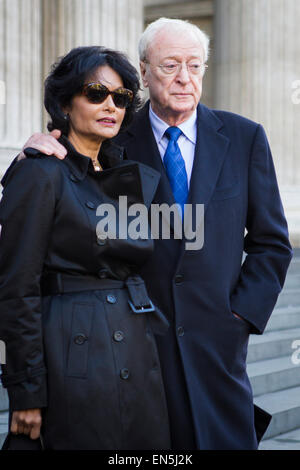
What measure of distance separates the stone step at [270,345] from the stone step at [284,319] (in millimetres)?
135

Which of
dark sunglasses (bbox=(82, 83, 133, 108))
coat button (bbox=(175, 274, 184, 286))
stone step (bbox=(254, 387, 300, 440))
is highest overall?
dark sunglasses (bbox=(82, 83, 133, 108))

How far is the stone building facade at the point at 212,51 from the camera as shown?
7660 millimetres

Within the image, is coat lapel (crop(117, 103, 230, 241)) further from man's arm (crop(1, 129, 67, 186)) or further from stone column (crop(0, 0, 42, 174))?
stone column (crop(0, 0, 42, 174))

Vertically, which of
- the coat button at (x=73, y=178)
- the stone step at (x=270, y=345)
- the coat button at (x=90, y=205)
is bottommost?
the stone step at (x=270, y=345)

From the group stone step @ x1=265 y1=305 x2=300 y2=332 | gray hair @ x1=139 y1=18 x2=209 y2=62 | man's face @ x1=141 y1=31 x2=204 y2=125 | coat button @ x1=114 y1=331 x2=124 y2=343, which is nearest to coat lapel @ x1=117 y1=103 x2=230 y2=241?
man's face @ x1=141 y1=31 x2=204 y2=125

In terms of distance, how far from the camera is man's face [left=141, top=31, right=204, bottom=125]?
9.23 ft

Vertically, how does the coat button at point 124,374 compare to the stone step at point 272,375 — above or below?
above

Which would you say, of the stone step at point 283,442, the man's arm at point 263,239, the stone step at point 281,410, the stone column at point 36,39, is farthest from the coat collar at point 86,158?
the stone column at point 36,39

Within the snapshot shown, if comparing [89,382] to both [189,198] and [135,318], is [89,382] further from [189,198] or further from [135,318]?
[189,198]

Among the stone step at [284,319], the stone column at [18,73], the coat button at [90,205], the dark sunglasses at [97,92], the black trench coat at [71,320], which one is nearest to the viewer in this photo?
the black trench coat at [71,320]

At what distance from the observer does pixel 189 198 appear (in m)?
2.79

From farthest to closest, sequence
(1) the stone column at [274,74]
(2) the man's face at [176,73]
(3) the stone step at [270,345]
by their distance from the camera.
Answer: (1) the stone column at [274,74], (3) the stone step at [270,345], (2) the man's face at [176,73]

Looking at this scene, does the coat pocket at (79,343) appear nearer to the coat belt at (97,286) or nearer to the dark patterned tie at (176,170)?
the coat belt at (97,286)

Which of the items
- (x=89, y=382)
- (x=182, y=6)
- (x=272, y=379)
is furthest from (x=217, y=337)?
(x=182, y=6)
